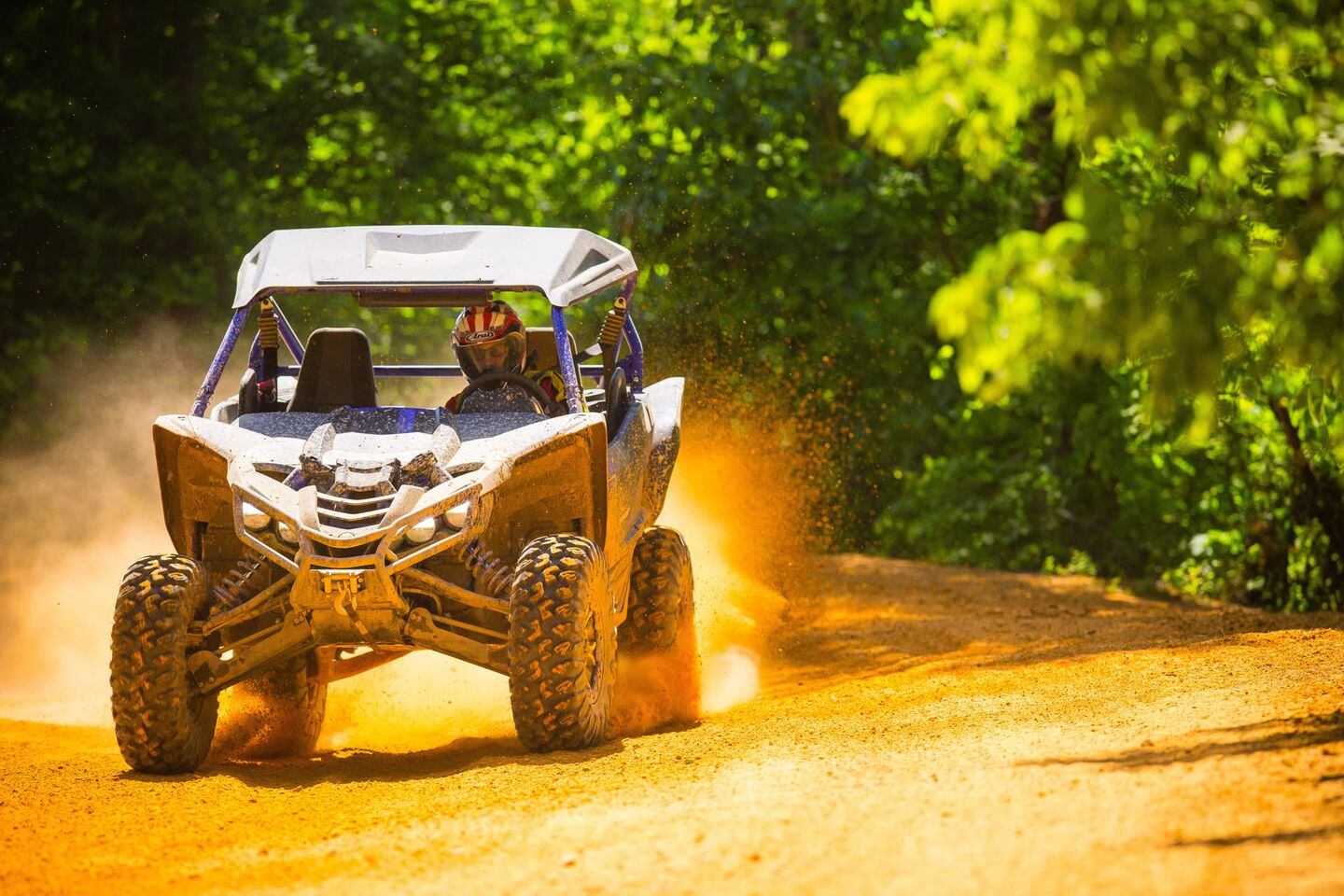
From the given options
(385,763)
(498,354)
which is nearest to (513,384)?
(498,354)

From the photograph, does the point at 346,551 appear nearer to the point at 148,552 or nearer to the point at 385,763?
the point at 385,763

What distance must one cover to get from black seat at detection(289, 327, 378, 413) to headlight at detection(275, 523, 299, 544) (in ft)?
4.45

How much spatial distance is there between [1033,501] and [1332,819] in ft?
48.7

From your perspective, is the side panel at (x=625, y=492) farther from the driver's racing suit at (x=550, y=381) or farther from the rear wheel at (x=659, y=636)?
the driver's racing suit at (x=550, y=381)

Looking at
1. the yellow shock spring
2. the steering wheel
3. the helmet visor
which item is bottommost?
the steering wheel

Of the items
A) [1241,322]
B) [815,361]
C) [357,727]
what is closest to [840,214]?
[815,361]

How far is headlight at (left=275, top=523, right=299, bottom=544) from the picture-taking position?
723 centimetres

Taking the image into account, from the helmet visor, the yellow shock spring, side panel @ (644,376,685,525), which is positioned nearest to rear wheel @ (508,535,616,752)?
the helmet visor

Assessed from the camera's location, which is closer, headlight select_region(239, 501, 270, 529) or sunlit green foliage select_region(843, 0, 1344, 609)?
sunlit green foliage select_region(843, 0, 1344, 609)

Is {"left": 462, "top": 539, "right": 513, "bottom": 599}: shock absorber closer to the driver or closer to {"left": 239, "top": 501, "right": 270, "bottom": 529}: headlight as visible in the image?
{"left": 239, "top": 501, "right": 270, "bottom": 529}: headlight

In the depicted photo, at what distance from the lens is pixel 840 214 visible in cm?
1778

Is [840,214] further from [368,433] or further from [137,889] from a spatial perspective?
[137,889]

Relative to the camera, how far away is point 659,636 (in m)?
9.18

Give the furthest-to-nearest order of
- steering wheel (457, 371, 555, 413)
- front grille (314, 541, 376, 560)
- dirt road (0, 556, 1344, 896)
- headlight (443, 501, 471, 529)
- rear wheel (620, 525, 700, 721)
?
1. rear wheel (620, 525, 700, 721)
2. steering wheel (457, 371, 555, 413)
3. headlight (443, 501, 471, 529)
4. front grille (314, 541, 376, 560)
5. dirt road (0, 556, 1344, 896)
